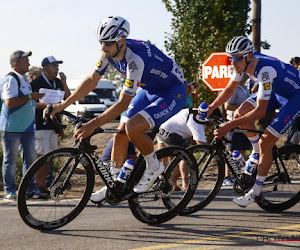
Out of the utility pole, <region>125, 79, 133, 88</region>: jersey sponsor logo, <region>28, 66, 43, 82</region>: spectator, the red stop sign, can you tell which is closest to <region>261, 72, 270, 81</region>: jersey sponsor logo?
<region>125, 79, 133, 88</region>: jersey sponsor logo

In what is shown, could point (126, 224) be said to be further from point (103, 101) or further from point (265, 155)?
point (103, 101)

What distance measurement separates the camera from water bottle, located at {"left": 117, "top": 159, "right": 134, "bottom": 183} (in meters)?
7.37

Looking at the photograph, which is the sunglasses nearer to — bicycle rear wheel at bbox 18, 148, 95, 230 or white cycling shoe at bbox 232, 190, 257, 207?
bicycle rear wheel at bbox 18, 148, 95, 230

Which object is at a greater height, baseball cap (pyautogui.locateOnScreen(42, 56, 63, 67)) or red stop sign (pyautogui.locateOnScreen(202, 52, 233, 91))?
baseball cap (pyautogui.locateOnScreen(42, 56, 63, 67))

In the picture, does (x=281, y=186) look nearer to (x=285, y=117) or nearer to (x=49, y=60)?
(x=285, y=117)

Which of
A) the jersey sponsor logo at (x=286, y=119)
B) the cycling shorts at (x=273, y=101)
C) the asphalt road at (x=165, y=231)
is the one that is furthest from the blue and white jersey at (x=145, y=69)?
the asphalt road at (x=165, y=231)

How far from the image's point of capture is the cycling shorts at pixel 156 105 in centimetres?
742

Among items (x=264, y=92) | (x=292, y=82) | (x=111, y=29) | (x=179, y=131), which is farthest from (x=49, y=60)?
(x=292, y=82)

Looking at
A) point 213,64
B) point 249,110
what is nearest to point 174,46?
point 213,64

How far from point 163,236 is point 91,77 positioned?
190 cm

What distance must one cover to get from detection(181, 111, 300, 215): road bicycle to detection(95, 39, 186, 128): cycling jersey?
603mm

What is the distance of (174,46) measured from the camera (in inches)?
736

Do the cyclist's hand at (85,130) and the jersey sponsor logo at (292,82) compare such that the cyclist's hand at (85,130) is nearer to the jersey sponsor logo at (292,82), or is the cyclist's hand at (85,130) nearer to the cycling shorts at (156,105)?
the cycling shorts at (156,105)

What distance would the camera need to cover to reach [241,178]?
8.39 metres
